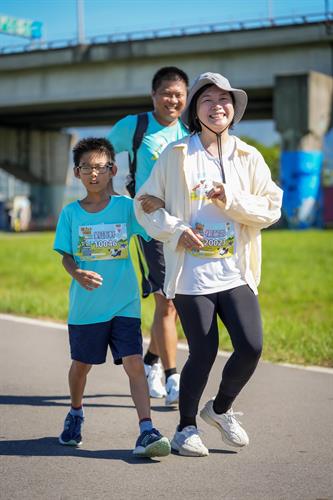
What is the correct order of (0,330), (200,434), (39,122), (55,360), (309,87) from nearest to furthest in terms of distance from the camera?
(200,434)
(55,360)
(0,330)
(309,87)
(39,122)

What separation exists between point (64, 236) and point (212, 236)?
0.84 metres

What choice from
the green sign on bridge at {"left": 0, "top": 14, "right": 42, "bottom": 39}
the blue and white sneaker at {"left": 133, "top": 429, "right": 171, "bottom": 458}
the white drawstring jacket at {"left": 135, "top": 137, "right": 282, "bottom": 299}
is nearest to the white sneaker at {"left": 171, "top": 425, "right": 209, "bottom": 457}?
the blue and white sneaker at {"left": 133, "top": 429, "right": 171, "bottom": 458}

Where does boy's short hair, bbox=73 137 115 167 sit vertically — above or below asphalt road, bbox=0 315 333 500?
above

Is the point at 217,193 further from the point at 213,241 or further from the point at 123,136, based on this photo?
the point at 123,136

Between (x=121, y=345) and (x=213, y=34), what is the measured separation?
38640 millimetres

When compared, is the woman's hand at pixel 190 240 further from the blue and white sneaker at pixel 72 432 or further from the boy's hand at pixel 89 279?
the blue and white sneaker at pixel 72 432

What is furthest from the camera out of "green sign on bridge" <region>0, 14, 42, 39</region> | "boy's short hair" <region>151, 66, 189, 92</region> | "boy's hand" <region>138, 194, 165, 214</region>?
"green sign on bridge" <region>0, 14, 42, 39</region>

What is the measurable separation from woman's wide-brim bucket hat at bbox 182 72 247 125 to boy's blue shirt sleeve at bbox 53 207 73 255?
845 millimetres

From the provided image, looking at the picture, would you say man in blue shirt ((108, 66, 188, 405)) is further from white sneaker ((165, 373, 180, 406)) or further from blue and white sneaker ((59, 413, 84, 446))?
blue and white sneaker ((59, 413, 84, 446))

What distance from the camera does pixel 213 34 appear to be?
4231 centimetres

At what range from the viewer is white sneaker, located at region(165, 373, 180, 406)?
6.23m

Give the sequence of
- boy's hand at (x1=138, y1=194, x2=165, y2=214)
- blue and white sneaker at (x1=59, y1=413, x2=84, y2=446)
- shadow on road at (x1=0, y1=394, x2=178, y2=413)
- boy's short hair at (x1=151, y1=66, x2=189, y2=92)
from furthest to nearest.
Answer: boy's short hair at (x1=151, y1=66, x2=189, y2=92)
shadow on road at (x1=0, y1=394, x2=178, y2=413)
blue and white sneaker at (x1=59, y1=413, x2=84, y2=446)
boy's hand at (x1=138, y1=194, x2=165, y2=214)

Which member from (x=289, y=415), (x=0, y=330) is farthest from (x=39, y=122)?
(x=289, y=415)

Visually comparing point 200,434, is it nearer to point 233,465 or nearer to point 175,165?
point 233,465
